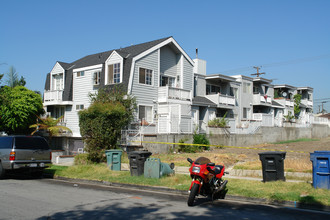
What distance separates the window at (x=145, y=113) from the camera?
25.7 meters

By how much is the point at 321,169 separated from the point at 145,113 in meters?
16.9

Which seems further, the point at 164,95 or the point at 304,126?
the point at 304,126

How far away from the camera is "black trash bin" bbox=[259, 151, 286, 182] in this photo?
37.5 ft

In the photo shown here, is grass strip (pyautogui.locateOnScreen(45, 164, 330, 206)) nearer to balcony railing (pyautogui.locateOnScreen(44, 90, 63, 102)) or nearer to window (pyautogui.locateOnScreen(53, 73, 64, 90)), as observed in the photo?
balcony railing (pyautogui.locateOnScreen(44, 90, 63, 102))

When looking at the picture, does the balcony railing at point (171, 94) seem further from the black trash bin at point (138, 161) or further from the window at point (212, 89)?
the black trash bin at point (138, 161)

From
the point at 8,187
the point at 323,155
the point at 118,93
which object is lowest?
the point at 8,187

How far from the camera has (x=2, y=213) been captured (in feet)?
26.9

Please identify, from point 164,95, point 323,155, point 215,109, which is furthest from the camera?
point 215,109

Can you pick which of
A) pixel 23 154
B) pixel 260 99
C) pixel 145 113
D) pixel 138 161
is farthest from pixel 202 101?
pixel 23 154

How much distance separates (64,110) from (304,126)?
2842 cm

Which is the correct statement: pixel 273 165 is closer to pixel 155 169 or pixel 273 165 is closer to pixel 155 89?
pixel 155 169

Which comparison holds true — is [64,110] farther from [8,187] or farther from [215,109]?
[8,187]

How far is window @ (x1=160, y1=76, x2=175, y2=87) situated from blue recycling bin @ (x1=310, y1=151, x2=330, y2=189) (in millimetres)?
18929

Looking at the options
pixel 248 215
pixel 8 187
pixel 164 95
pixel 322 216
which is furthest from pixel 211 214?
pixel 164 95
